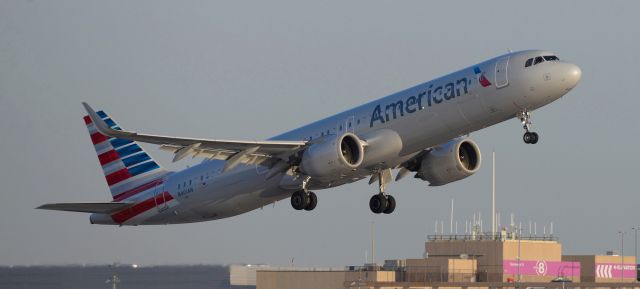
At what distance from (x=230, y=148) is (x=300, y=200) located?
422cm

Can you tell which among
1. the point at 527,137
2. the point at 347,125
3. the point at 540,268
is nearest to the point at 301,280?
the point at 540,268

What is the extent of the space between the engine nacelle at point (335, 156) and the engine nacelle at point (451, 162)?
6.64 m

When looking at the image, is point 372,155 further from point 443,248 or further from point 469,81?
point 443,248

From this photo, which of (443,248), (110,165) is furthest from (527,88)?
(443,248)

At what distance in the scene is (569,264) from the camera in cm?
12131

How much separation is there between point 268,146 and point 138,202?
12952 mm

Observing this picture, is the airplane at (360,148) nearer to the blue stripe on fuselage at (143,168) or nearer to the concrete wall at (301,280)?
the blue stripe on fuselage at (143,168)

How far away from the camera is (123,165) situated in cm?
7956

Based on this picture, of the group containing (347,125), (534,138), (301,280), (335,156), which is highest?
(347,125)

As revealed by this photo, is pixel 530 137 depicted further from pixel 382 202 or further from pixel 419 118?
pixel 382 202

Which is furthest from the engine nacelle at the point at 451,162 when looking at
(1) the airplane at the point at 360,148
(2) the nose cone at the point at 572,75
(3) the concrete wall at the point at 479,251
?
(3) the concrete wall at the point at 479,251

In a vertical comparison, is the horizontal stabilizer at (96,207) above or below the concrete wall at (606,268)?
above

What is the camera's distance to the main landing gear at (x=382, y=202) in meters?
69.0

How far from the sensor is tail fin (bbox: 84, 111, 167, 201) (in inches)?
3056
